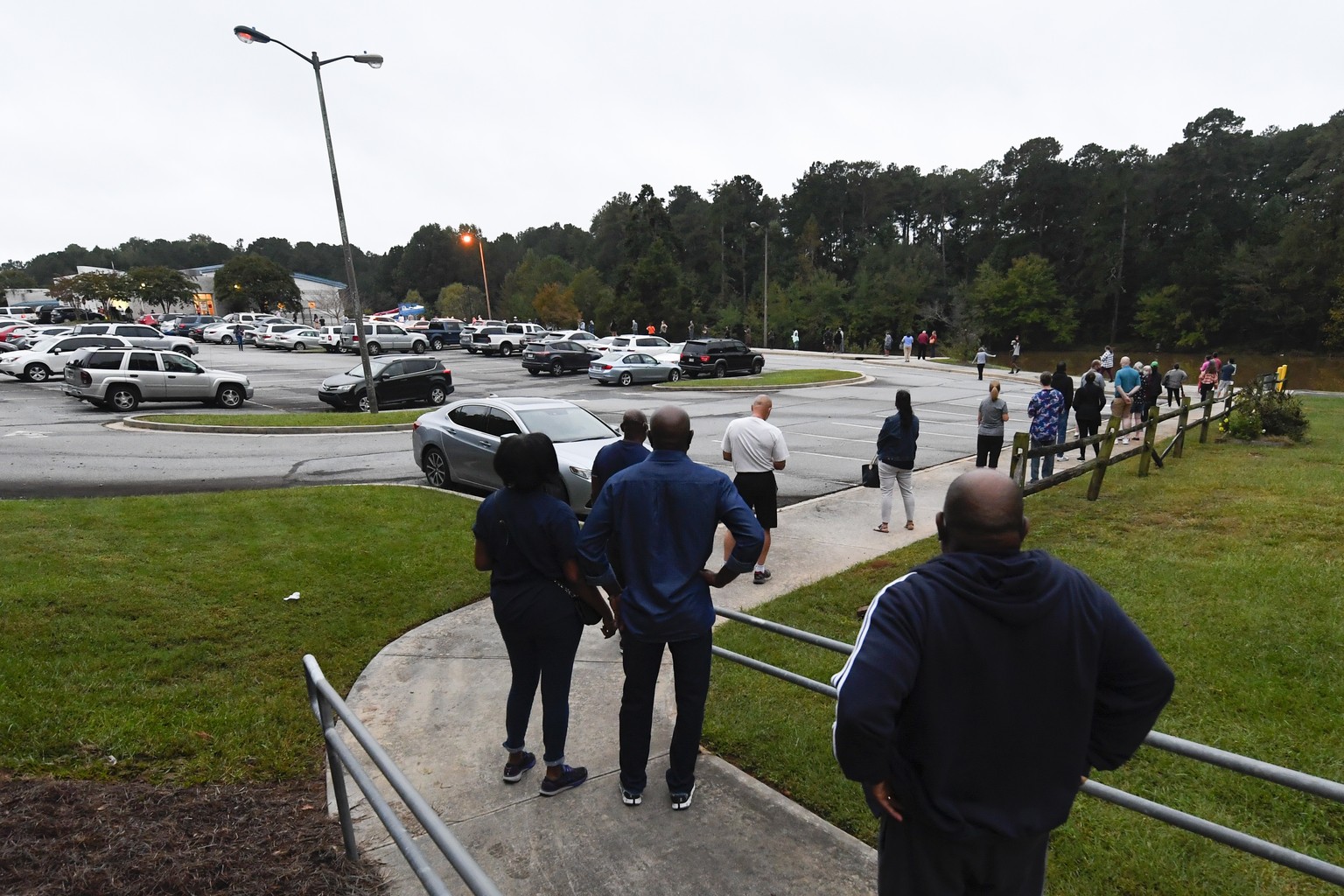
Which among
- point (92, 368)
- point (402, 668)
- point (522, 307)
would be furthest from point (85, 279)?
point (402, 668)

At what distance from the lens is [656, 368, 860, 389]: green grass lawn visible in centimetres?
2977

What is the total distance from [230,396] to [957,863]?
24.7 m

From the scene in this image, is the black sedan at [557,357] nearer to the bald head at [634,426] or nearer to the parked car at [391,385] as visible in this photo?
the parked car at [391,385]

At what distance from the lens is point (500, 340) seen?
151 ft

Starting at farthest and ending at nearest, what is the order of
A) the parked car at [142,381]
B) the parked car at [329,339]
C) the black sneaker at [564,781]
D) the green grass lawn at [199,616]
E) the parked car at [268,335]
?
the parked car at [268,335], the parked car at [329,339], the parked car at [142,381], the green grass lawn at [199,616], the black sneaker at [564,781]

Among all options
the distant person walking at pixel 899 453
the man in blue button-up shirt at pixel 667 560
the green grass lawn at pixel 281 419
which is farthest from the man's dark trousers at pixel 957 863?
the green grass lawn at pixel 281 419

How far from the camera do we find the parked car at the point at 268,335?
162 feet

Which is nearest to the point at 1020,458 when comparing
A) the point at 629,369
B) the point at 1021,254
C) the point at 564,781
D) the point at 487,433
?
the point at 487,433

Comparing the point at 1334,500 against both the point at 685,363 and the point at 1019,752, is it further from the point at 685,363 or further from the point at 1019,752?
the point at 685,363

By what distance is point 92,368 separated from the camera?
2075 centimetres

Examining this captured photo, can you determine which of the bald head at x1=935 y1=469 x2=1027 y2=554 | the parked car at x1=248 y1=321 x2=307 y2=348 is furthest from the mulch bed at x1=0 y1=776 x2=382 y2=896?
the parked car at x1=248 y1=321 x2=307 y2=348

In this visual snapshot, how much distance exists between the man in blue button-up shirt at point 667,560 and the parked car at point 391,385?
64.8 feet

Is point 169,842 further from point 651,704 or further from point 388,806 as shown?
point 651,704

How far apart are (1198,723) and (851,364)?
38258 mm
